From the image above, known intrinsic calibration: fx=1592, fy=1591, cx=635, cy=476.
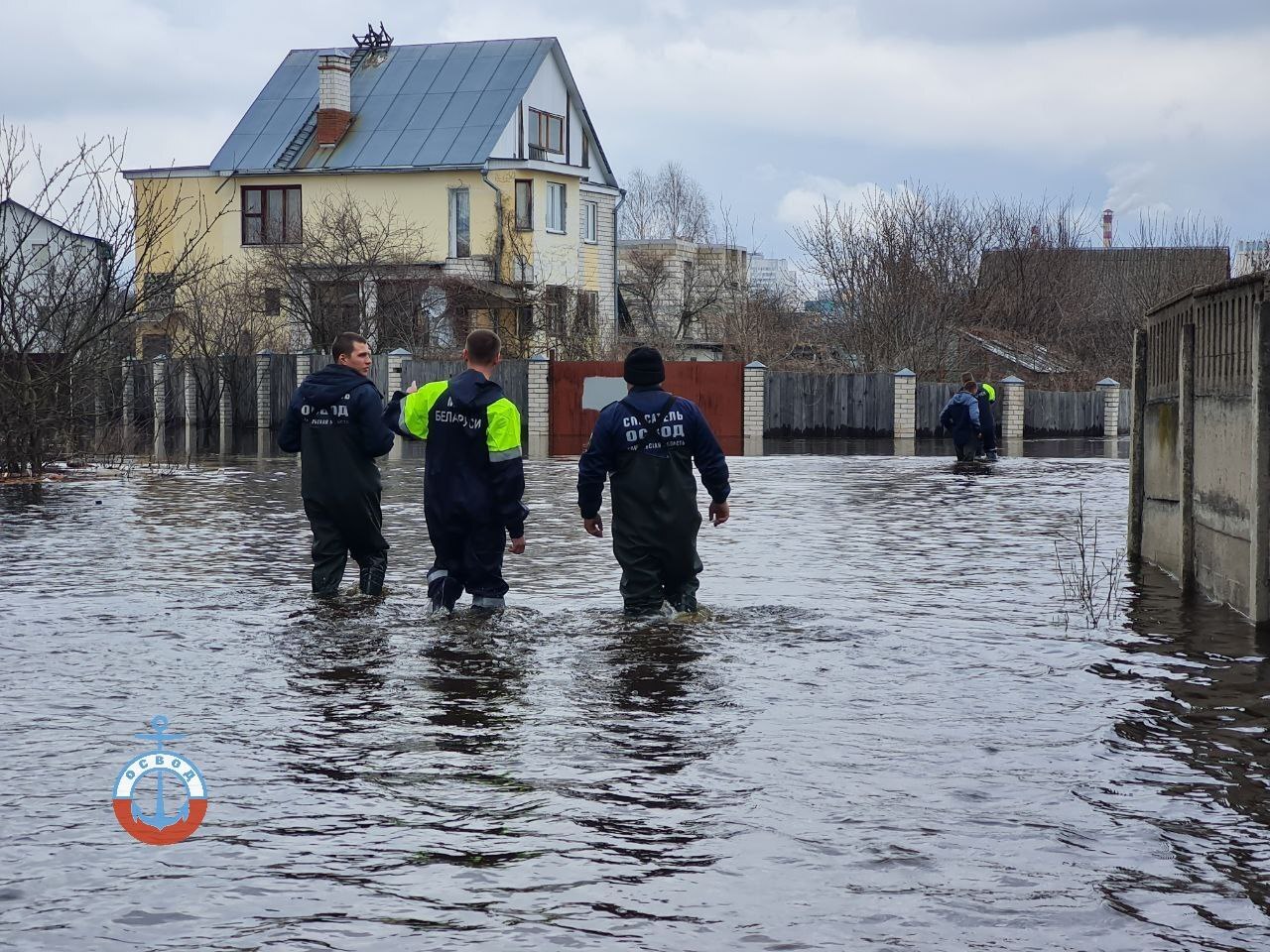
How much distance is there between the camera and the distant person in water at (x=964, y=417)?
27.5 meters

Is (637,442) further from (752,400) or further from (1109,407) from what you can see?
(1109,407)

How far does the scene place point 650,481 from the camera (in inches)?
362

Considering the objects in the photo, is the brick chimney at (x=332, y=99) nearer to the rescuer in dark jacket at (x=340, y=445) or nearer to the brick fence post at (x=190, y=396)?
the brick fence post at (x=190, y=396)

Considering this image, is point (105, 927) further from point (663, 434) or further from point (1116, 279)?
point (1116, 279)

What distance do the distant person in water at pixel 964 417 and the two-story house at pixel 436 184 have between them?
839 inches

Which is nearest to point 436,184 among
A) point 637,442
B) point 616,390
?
point 616,390

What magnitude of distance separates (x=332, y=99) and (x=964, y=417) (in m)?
29.8

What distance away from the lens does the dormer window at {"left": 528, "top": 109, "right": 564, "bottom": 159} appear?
5038 centimetres

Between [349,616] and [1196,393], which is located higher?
[1196,393]

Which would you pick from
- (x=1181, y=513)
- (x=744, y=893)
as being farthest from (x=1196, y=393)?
(x=744, y=893)

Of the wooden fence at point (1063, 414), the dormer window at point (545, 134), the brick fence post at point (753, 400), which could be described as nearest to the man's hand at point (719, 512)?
the brick fence post at point (753, 400)

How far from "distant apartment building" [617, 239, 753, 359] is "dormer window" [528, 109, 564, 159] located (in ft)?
35.6

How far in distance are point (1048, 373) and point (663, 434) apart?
41.2m

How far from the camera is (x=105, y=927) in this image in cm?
427
